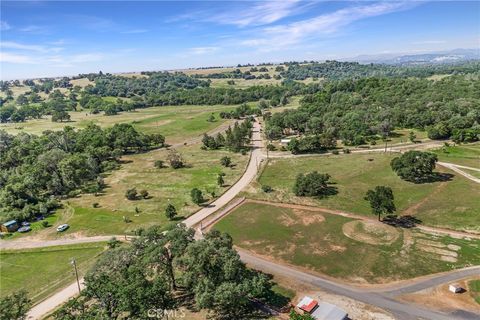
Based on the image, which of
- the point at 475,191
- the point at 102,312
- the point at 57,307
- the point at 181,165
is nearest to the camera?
the point at 102,312

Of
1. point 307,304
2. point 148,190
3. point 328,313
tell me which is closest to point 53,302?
point 307,304

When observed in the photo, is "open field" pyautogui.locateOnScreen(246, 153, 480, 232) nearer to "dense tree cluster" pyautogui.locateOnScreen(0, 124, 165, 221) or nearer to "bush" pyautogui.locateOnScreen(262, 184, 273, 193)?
"bush" pyautogui.locateOnScreen(262, 184, 273, 193)

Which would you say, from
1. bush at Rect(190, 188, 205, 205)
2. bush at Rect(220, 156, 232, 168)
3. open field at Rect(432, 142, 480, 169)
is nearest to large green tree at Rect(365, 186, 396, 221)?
bush at Rect(190, 188, 205, 205)

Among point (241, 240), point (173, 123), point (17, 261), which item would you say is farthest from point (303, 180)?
point (173, 123)

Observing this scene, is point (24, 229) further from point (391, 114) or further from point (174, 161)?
point (391, 114)

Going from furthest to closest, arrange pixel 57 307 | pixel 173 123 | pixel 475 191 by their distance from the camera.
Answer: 1. pixel 173 123
2. pixel 475 191
3. pixel 57 307

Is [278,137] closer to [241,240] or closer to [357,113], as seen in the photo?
[357,113]

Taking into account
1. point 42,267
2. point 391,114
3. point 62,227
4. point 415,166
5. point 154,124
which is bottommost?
point 42,267
